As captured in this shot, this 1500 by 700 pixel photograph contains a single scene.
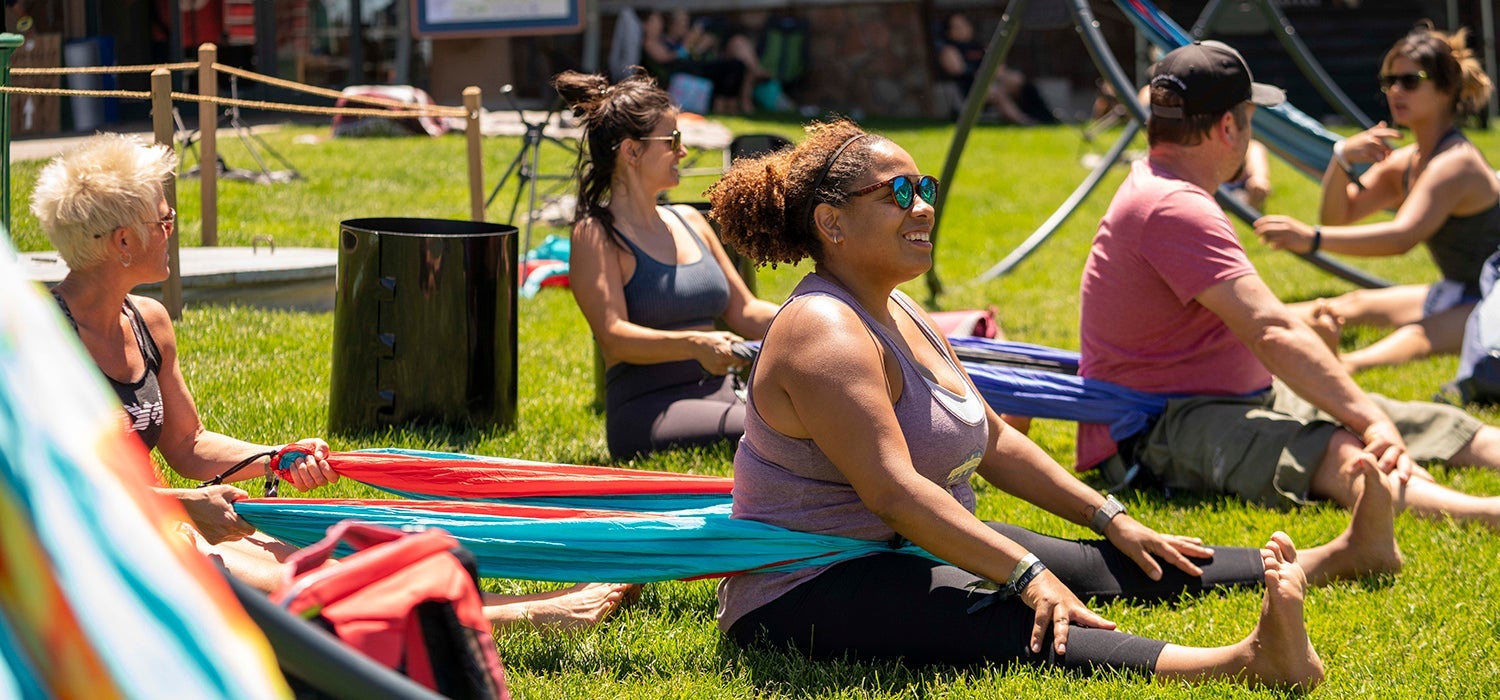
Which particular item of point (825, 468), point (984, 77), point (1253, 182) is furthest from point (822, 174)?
point (1253, 182)

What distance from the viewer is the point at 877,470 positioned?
2746mm

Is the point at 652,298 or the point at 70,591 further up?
the point at 70,591

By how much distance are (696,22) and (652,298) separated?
47.1 feet

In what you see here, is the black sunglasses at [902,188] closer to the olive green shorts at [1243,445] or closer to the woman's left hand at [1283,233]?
the olive green shorts at [1243,445]

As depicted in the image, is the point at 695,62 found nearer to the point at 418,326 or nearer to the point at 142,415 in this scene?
the point at 418,326

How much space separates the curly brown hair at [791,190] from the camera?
9.61ft

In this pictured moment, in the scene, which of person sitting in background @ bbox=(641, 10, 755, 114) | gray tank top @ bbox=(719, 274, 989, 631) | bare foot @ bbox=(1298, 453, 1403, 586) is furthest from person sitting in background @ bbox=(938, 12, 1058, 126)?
gray tank top @ bbox=(719, 274, 989, 631)

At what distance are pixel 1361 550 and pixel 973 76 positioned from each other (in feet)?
51.3

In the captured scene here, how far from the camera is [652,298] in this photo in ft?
15.1

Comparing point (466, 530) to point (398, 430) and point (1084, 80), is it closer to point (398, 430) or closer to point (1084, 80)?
point (398, 430)

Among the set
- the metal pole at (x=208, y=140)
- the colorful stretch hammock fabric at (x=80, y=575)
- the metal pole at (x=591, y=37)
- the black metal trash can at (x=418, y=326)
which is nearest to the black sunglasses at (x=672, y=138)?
the black metal trash can at (x=418, y=326)

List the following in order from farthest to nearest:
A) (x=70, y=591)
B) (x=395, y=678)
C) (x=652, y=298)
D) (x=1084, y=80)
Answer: (x=1084, y=80), (x=652, y=298), (x=395, y=678), (x=70, y=591)

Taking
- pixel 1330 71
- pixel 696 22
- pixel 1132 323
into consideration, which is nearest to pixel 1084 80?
pixel 1330 71

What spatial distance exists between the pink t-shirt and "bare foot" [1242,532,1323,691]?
51.4 inches
